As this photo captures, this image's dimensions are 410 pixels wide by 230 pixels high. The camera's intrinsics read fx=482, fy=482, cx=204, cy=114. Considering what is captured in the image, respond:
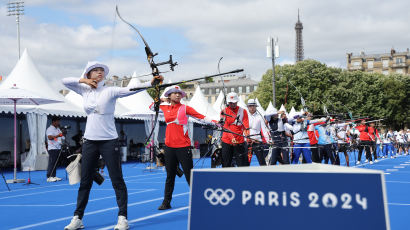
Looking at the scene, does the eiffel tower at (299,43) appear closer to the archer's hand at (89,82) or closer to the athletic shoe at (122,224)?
the archer's hand at (89,82)

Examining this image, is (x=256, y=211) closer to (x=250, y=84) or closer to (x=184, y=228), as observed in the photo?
(x=184, y=228)

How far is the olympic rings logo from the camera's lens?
2.45m

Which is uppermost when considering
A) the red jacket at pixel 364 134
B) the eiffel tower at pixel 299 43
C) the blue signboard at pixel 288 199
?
the eiffel tower at pixel 299 43

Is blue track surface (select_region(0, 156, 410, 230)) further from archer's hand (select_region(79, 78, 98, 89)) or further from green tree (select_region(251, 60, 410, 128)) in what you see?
green tree (select_region(251, 60, 410, 128))

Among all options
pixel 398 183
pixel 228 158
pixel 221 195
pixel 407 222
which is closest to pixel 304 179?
pixel 221 195

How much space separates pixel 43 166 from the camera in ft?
64.3

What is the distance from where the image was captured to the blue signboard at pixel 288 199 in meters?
2.18

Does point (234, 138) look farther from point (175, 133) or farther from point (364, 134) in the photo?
point (364, 134)

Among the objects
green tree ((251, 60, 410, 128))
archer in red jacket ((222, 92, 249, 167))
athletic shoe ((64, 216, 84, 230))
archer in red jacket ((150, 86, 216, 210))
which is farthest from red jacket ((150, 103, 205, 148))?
green tree ((251, 60, 410, 128))

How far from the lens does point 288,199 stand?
2.36 metres

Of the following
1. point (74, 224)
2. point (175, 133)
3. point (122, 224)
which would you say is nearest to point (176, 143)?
point (175, 133)

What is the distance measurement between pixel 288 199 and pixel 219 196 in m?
0.35

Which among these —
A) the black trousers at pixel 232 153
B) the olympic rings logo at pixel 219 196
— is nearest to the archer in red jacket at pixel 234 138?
the black trousers at pixel 232 153

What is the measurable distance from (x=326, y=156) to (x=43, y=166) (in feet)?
36.9
